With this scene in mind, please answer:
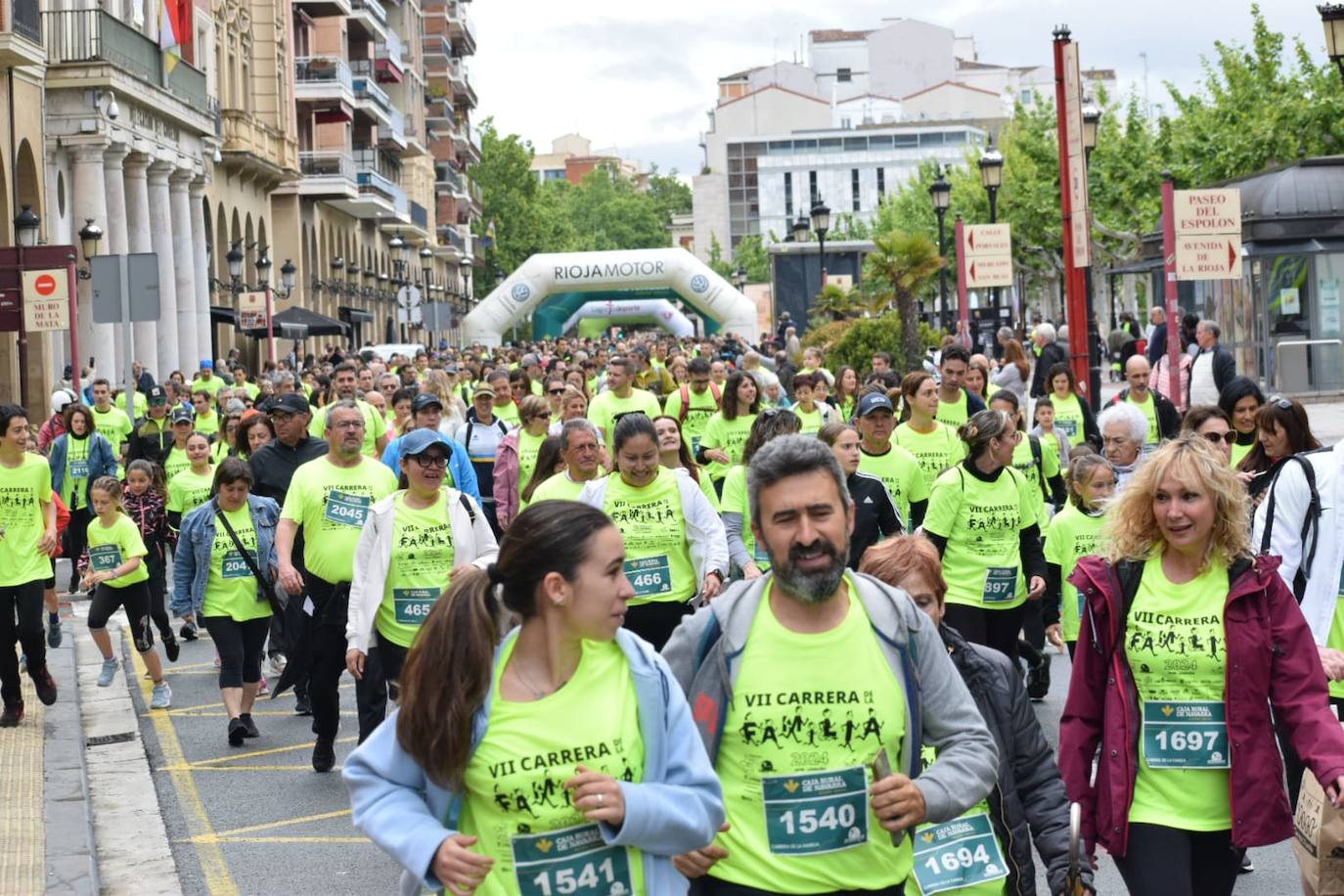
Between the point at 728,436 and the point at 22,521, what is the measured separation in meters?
5.04

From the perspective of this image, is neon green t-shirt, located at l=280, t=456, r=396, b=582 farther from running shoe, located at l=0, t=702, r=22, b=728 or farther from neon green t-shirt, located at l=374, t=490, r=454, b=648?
running shoe, located at l=0, t=702, r=22, b=728

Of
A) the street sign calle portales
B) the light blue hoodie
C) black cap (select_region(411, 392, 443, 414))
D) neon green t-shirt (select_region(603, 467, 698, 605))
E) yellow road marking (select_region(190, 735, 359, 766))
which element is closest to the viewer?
the light blue hoodie

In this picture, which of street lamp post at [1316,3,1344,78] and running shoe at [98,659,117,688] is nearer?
running shoe at [98,659,117,688]

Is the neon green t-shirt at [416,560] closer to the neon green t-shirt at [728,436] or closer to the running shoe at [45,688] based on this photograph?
the running shoe at [45,688]

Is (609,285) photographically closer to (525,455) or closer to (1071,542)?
(525,455)

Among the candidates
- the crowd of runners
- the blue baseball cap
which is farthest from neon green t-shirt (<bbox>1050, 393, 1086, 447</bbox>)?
the blue baseball cap

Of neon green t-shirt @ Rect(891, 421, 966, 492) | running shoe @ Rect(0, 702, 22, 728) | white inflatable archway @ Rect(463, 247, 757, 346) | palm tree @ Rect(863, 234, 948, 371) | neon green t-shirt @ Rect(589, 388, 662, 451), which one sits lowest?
running shoe @ Rect(0, 702, 22, 728)

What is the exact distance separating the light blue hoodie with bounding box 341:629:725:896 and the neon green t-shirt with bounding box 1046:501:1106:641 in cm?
579

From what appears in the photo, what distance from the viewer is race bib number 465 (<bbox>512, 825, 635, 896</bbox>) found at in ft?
13.3

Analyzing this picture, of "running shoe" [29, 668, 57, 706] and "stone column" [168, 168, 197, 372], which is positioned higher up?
"stone column" [168, 168, 197, 372]

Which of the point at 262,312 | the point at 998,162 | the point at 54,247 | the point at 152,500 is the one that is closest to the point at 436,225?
the point at 262,312

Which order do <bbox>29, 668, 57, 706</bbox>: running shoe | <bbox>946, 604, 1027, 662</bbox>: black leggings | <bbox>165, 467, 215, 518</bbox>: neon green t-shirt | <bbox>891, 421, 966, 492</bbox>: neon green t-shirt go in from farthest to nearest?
<bbox>165, 467, 215, 518</bbox>: neon green t-shirt, <bbox>891, 421, 966, 492</bbox>: neon green t-shirt, <bbox>29, 668, 57, 706</bbox>: running shoe, <bbox>946, 604, 1027, 662</bbox>: black leggings

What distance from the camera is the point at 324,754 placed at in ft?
35.2

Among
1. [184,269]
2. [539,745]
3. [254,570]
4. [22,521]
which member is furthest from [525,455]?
[184,269]
